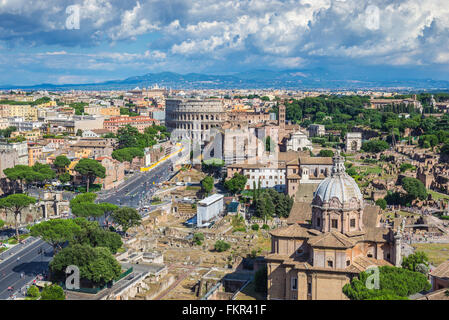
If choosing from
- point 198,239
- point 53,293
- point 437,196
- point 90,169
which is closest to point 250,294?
point 53,293

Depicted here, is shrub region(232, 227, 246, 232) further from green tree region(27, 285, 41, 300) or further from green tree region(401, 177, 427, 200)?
green tree region(401, 177, 427, 200)

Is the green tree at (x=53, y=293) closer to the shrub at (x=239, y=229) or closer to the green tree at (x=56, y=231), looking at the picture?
the green tree at (x=56, y=231)

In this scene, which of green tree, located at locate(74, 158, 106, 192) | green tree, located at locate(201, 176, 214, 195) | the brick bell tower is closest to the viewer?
green tree, located at locate(201, 176, 214, 195)

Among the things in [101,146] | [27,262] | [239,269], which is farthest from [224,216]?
[101,146]

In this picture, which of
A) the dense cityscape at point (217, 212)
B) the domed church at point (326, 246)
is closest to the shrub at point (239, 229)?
the dense cityscape at point (217, 212)

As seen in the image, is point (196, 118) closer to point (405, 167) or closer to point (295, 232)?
point (405, 167)

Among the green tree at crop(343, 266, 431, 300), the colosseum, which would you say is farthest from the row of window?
the colosseum
